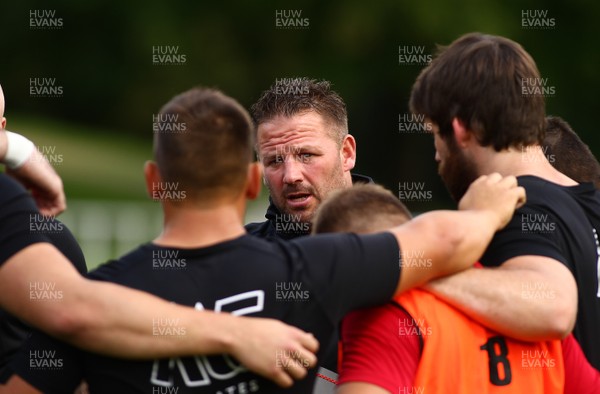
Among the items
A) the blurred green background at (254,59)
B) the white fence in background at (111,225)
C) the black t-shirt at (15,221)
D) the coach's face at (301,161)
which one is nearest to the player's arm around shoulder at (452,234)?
the black t-shirt at (15,221)

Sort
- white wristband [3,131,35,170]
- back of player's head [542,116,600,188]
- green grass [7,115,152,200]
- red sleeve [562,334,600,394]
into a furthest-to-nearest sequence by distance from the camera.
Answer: green grass [7,115,152,200] < back of player's head [542,116,600,188] < red sleeve [562,334,600,394] < white wristband [3,131,35,170]

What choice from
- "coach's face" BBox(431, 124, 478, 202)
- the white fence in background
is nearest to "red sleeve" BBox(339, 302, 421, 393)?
"coach's face" BBox(431, 124, 478, 202)

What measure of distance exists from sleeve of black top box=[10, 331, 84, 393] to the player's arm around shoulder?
1.03m

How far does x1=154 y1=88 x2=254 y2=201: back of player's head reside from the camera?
3.11 m

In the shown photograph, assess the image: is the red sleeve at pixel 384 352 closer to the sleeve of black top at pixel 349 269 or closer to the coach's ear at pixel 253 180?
the sleeve of black top at pixel 349 269

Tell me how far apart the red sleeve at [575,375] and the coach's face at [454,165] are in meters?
0.67

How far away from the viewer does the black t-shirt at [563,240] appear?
11.5 feet

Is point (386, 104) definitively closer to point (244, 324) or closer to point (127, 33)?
point (127, 33)

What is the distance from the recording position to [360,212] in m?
3.43

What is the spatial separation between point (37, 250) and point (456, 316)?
4.41 ft

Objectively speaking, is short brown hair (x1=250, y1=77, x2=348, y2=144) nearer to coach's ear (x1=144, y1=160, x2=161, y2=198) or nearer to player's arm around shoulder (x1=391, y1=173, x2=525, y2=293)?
player's arm around shoulder (x1=391, y1=173, x2=525, y2=293)

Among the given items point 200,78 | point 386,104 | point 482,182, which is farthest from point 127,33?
point 482,182

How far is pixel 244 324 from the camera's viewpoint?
9.97 feet

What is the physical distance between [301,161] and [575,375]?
2427 mm
